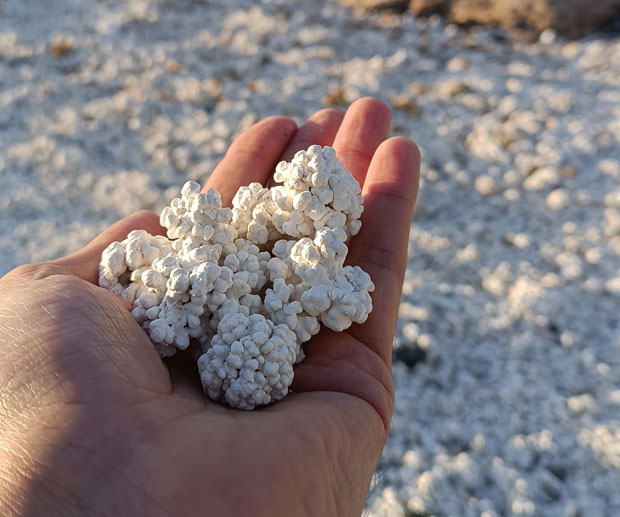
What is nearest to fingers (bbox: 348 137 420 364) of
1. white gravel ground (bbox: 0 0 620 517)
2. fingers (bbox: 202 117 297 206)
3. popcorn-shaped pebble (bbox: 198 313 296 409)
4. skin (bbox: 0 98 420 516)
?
skin (bbox: 0 98 420 516)

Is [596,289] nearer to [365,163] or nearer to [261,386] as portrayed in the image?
[365,163]

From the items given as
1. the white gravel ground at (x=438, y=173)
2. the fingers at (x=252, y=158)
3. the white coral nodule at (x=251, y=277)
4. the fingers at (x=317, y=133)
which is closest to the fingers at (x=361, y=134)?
the fingers at (x=317, y=133)

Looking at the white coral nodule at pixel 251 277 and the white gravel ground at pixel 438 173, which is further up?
the white coral nodule at pixel 251 277

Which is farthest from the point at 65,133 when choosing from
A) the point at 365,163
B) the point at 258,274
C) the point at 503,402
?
the point at 503,402

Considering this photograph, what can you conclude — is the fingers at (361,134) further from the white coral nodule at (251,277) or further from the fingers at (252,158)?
the white coral nodule at (251,277)

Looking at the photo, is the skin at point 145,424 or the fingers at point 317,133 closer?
the skin at point 145,424

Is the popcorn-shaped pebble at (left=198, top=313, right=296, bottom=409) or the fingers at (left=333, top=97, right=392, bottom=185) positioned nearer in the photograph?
the popcorn-shaped pebble at (left=198, top=313, right=296, bottom=409)

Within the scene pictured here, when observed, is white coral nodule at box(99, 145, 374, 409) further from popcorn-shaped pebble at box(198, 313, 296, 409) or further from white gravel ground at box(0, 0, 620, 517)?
white gravel ground at box(0, 0, 620, 517)
